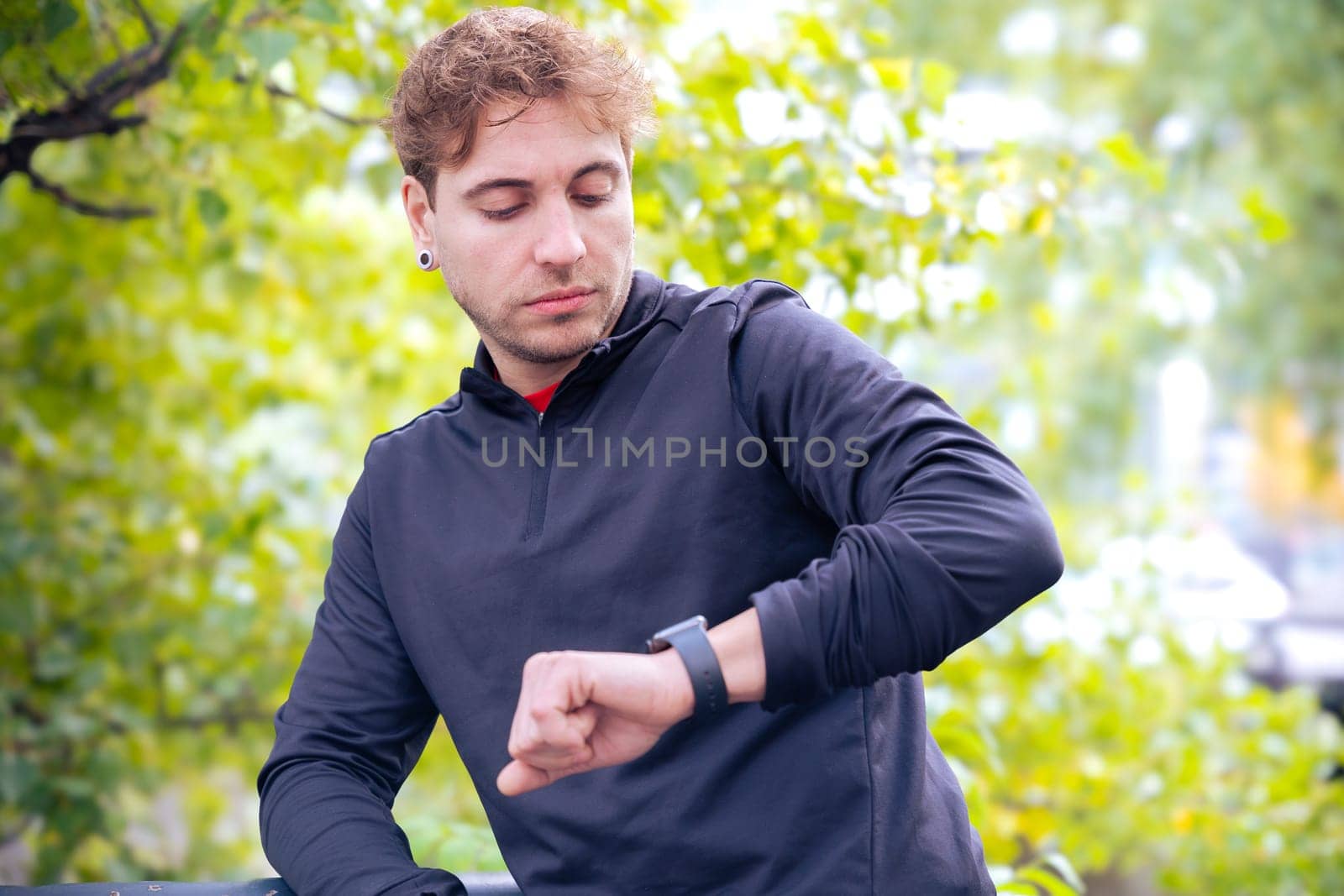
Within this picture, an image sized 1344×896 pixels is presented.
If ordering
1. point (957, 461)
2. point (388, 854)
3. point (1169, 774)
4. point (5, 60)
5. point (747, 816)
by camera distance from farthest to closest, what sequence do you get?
point (1169, 774) → point (5, 60) → point (388, 854) → point (747, 816) → point (957, 461)

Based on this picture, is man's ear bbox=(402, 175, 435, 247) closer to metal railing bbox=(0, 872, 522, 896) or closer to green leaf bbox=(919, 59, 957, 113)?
metal railing bbox=(0, 872, 522, 896)

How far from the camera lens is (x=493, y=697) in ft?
5.21

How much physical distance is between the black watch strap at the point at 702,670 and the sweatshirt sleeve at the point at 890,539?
0.16 feet

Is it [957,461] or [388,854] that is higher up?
[957,461]

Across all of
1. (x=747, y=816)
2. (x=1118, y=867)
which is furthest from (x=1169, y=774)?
(x=747, y=816)

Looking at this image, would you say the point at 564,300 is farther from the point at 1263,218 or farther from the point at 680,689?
the point at 1263,218

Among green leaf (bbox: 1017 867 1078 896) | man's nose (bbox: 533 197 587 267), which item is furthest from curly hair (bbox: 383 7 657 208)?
green leaf (bbox: 1017 867 1078 896)

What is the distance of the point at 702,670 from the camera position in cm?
115

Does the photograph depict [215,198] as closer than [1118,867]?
Yes

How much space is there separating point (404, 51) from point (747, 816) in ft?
5.78

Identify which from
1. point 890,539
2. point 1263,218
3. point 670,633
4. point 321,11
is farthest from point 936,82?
point 670,633

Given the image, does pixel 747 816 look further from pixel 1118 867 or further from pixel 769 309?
pixel 1118 867

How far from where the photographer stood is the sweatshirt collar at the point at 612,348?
1.57m

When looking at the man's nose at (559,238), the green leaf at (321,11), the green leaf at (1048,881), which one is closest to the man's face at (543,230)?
the man's nose at (559,238)
